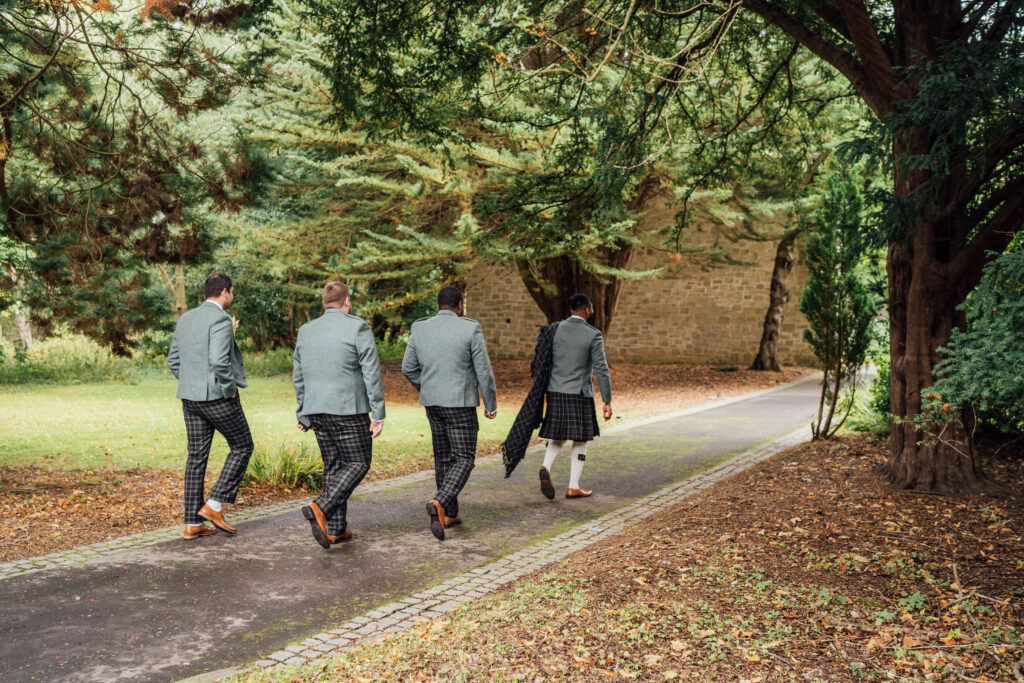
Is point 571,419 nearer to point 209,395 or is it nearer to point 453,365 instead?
point 453,365

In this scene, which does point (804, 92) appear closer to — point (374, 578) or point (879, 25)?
point (879, 25)

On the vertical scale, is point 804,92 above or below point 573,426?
above

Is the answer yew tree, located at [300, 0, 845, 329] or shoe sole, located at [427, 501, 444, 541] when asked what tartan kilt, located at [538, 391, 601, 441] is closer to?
shoe sole, located at [427, 501, 444, 541]

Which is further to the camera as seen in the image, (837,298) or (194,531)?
(837,298)

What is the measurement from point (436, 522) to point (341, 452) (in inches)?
34.9

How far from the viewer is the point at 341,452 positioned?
578 centimetres

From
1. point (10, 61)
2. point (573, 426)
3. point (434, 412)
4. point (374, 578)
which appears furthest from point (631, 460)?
point (10, 61)

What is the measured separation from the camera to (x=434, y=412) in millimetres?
6230

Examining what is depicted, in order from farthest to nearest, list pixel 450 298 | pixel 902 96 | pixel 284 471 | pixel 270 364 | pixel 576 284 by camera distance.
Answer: pixel 270 364 < pixel 576 284 < pixel 284 471 < pixel 902 96 < pixel 450 298

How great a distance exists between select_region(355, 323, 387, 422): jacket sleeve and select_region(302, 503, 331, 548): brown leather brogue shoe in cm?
76

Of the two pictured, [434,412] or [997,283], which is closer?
[997,283]

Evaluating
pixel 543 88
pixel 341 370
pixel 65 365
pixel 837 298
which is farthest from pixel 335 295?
pixel 65 365

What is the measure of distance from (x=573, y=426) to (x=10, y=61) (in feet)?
20.6

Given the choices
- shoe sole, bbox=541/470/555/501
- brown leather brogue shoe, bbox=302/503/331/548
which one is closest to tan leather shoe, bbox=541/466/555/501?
shoe sole, bbox=541/470/555/501
